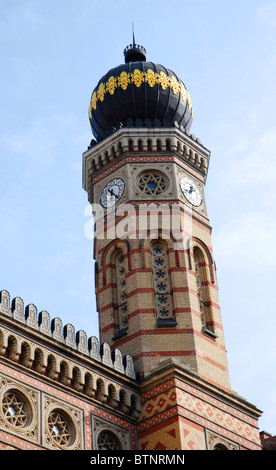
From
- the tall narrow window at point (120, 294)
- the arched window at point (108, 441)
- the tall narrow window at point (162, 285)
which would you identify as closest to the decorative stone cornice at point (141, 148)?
the tall narrow window at point (120, 294)

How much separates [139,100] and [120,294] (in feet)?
21.1

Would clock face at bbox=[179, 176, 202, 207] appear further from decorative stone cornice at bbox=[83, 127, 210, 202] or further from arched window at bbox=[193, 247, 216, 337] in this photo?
arched window at bbox=[193, 247, 216, 337]

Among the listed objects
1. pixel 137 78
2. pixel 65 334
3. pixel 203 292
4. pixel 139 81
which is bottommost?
pixel 65 334

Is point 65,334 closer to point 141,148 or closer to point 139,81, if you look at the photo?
point 141,148

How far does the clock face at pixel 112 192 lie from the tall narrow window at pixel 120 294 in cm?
163

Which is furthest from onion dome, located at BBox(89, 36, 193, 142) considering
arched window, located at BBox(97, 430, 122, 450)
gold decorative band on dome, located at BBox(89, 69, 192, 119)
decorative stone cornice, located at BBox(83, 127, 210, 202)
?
arched window, located at BBox(97, 430, 122, 450)

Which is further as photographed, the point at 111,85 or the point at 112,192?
the point at 111,85

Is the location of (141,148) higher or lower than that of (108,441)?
higher

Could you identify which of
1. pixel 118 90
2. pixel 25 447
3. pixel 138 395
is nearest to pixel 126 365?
pixel 138 395

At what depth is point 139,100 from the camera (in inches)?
1153

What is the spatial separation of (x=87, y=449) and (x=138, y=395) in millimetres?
2518

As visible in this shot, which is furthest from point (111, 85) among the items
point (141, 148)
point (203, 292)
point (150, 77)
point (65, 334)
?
point (65, 334)
